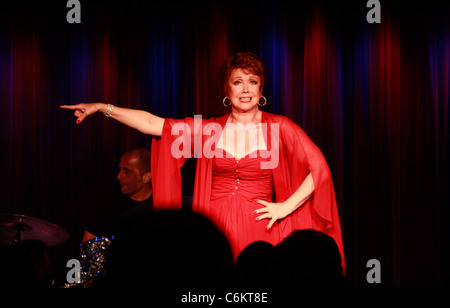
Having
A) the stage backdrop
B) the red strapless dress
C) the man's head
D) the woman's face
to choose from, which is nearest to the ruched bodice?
the red strapless dress

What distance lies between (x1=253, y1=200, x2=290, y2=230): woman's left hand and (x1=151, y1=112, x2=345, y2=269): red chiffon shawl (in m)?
0.08

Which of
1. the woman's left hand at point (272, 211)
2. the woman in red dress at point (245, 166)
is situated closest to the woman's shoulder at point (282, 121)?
the woman in red dress at point (245, 166)

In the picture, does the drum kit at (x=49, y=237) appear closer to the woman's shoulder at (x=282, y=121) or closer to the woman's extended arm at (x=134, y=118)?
the woman's extended arm at (x=134, y=118)

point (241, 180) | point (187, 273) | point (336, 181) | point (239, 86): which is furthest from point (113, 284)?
point (336, 181)

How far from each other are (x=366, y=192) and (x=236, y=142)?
1.50 meters

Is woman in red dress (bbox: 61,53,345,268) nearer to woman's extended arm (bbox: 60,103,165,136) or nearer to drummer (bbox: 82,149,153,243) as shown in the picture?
woman's extended arm (bbox: 60,103,165,136)

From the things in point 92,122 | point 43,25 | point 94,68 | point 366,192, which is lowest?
point 366,192

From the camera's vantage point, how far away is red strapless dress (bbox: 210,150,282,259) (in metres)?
2.56

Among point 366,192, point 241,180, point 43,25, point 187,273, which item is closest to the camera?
point 187,273

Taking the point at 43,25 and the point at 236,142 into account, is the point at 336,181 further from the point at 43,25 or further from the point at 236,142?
the point at 43,25

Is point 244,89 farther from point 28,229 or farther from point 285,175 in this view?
point 28,229

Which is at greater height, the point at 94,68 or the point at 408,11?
the point at 408,11

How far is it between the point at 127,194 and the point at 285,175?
145 cm
